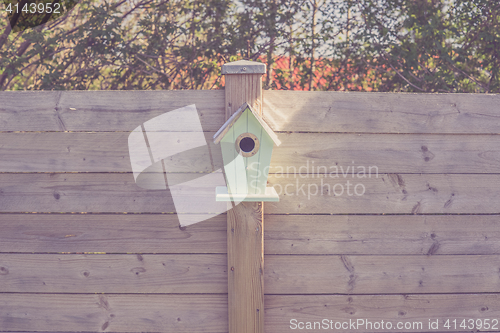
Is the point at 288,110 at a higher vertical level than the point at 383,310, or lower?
higher

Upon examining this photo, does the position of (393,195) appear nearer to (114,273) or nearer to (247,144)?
(247,144)

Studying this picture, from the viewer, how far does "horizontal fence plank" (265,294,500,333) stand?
1436 millimetres

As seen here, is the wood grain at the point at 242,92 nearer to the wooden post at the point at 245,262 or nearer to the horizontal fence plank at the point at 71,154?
the wooden post at the point at 245,262

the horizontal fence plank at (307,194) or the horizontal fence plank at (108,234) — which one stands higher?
the horizontal fence plank at (307,194)

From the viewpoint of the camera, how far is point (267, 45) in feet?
7.02

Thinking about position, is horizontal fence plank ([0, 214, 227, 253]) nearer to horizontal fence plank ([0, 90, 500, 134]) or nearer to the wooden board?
the wooden board

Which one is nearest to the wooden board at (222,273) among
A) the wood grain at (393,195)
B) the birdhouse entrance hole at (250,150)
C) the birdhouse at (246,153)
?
the wood grain at (393,195)

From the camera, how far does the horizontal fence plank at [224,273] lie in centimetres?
143

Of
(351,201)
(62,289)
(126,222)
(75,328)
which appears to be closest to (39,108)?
(126,222)

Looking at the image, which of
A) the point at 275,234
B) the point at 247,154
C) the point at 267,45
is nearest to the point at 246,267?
the point at 275,234

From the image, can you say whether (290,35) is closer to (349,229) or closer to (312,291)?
(349,229)

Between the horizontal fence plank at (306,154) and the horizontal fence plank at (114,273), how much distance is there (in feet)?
1.21

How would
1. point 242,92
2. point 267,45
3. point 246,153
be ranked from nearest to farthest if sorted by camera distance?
point 246,153 < point 242,92 < point 267,45

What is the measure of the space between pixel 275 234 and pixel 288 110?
20.0 inches
